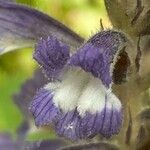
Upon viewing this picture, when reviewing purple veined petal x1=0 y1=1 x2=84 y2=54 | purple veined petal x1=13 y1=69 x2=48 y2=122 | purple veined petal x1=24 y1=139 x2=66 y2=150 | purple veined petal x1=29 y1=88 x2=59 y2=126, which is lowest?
purple veined petal x1=24 y1=139 x2=66 y2=150

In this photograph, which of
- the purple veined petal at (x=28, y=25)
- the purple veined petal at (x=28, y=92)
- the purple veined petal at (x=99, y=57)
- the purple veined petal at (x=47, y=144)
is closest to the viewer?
the purple veined petal at (x=99, y=57)

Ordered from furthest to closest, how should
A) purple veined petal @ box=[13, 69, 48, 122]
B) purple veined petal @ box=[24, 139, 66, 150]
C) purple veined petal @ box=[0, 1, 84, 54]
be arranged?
purple veined petal @ box=[13, 69, 48, 122]
purple veined petal @ box=[24, 139, 66, 150]
purple veined petal @ box=[0, 1, 84, 54]

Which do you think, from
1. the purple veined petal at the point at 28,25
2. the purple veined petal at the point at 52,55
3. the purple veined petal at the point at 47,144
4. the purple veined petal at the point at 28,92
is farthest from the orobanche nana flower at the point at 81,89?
the purple veined petal at the point at 28,92

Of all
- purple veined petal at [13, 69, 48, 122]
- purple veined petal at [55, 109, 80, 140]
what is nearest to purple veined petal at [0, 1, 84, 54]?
purple veined petal at [55, 109, 80, 140]

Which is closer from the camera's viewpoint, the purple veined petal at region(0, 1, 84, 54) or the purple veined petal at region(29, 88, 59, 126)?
the purple veined petal at region(29, 88, 59, 126)

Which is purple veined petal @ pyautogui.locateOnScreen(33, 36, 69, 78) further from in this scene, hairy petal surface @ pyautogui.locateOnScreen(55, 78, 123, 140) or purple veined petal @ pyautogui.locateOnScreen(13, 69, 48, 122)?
purple veined petal @ pyautogui.locateOnScreen(13, 69, 48, 122)

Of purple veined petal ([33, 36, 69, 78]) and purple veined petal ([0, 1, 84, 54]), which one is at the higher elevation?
purple veined petal ([0, 1, 84, 54])

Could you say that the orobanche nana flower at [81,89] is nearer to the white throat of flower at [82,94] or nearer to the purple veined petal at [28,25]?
the white throat of flower at [82,94]
